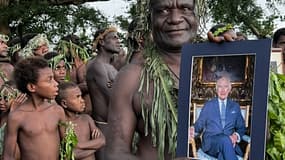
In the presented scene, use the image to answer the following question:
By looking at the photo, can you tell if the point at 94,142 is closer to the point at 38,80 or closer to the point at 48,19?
the point at 38,80

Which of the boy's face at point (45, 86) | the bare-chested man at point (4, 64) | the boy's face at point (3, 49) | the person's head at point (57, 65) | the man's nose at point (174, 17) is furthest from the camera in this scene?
the boy's face at point (3, 49)

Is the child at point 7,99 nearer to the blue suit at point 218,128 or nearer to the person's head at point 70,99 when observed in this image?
the person's head at point 70,99

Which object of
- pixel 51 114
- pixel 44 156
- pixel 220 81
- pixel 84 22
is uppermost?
pixel 84 22

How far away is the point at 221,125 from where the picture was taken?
2.11 metres

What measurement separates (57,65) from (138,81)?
374cm

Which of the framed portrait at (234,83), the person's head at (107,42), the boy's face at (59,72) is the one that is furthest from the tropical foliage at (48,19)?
the framed portrait at (234,83)

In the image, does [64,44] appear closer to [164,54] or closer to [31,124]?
[31,124]

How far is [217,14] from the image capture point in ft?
38.3

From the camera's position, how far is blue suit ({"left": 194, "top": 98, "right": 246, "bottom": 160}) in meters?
2.07

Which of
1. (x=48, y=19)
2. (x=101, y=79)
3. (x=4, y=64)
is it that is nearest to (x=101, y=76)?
(x=101, y=79)

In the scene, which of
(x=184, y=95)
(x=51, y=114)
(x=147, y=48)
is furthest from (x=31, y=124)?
(x=184, y=95)

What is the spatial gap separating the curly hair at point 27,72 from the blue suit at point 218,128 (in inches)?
104

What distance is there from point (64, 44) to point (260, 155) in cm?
536

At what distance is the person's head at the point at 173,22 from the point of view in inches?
98.4
